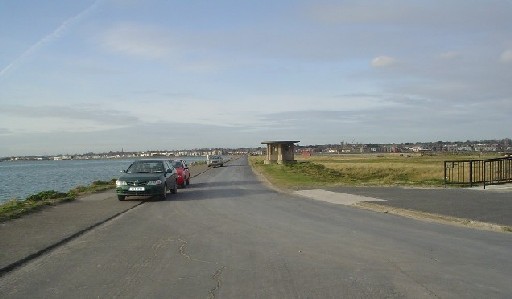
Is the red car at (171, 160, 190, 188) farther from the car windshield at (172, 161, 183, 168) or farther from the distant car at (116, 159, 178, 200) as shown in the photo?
the distant car at (116, 159, 178, 200)

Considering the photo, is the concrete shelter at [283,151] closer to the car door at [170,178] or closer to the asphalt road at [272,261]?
the car door at [170,178]

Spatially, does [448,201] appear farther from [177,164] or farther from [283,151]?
[283,151]

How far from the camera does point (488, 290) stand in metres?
6.07

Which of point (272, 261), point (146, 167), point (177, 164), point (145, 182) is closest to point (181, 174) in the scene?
point (177, 164)

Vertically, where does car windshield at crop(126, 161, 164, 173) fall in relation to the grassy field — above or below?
above

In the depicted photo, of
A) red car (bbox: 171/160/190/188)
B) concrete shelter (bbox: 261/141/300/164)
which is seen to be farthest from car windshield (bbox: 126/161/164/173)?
concrete shelter (bbox: 261/141/300/164)

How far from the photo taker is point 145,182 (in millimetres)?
18969

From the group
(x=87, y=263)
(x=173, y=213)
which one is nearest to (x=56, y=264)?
(x=87, y=263)

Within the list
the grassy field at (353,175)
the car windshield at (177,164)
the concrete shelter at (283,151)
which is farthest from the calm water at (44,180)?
the concrete shelter at (283,151)

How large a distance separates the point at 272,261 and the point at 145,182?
12040 mm

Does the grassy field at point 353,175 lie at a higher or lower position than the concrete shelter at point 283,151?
lower

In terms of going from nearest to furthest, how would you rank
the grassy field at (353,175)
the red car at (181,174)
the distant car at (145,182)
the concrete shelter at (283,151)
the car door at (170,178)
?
1. the distant car at (145,182)
2. the car door at (170,178)
3. the grassy field at (353,175)
4. the red car at (181,174)
5. the concrete shelter at (283,151)

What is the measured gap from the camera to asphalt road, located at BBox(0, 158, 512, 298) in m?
6.14

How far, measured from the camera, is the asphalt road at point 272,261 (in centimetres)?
614
